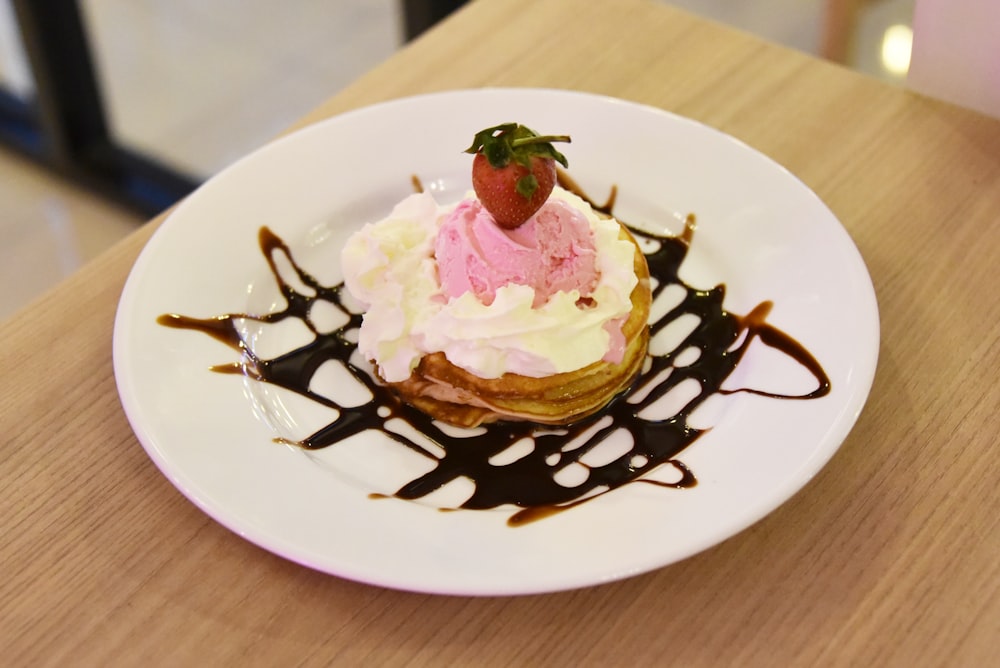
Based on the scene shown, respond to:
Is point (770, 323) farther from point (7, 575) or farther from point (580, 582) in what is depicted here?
point (7, 575)

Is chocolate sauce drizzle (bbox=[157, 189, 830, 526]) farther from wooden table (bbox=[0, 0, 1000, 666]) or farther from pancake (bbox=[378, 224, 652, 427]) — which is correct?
wooden table (bbox=[0, 0, 1000, 666])

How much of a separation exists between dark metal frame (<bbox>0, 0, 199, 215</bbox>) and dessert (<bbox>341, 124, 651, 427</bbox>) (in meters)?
2.13

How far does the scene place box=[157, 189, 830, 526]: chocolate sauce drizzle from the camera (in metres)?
1.23

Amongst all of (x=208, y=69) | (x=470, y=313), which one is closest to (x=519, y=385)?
(x=470, y=313)

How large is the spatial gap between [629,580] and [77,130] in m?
2.92

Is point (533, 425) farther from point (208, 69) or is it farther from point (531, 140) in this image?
point (208, 69)

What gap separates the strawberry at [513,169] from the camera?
1.24 metres

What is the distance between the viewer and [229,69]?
147 inches

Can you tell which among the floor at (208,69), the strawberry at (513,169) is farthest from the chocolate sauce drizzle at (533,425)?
the floor at (208,69)

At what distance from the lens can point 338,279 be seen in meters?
1.56

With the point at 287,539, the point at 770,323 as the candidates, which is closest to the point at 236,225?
the point at 287,539

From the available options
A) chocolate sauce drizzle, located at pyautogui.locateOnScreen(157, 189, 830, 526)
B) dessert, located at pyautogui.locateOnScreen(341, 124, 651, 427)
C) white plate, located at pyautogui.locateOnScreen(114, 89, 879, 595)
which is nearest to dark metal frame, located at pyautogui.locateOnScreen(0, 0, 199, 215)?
white plate, located at pyautogui.locateOnScreen(114, 89, 879, 595)

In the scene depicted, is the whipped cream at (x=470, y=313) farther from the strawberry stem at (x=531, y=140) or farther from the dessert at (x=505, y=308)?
the strawberry stem at (x=531, y=140)

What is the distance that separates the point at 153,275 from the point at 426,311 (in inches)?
16.2
